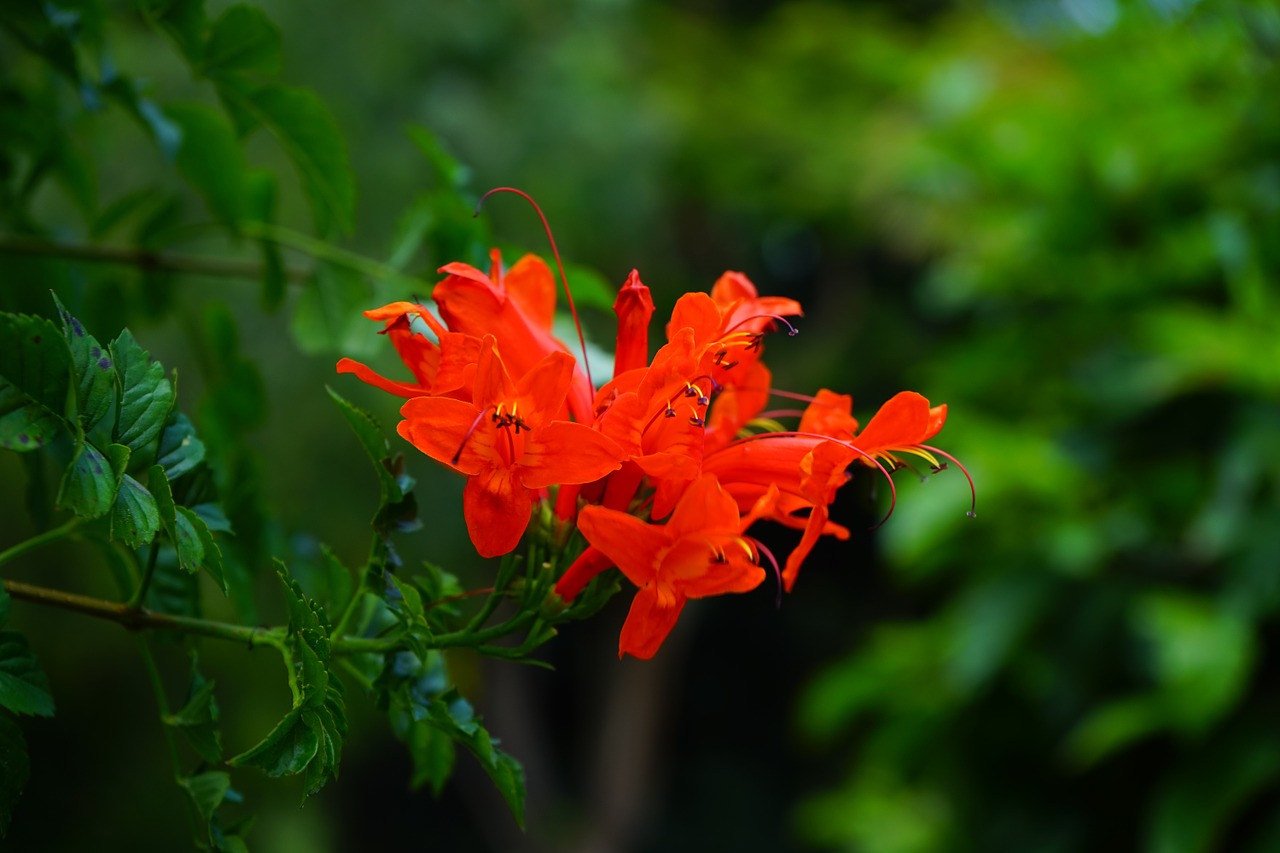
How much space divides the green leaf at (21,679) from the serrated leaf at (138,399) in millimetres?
88

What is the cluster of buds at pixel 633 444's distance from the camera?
0.41 m

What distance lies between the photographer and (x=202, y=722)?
1.46 feet

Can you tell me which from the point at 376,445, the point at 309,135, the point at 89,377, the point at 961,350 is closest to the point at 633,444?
the point at 376,445

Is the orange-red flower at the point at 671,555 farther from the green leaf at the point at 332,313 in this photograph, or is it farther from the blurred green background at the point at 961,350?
the green leaf at the point at 332,313

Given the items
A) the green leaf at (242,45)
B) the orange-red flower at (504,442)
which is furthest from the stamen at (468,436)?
the green leaf at (242,45)

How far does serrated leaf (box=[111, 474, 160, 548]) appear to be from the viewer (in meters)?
0.38

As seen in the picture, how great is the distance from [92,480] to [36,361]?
0.05m

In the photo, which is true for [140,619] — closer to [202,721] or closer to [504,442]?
[202,721]

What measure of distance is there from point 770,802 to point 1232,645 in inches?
171

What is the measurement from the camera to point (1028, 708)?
1.81 meters

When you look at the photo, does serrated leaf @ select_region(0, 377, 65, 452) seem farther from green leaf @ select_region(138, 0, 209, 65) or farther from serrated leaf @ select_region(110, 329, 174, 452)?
green leaf @ select_region(138, 0, 209, 65)

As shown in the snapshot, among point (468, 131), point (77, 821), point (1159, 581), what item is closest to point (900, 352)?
point (468, 131)

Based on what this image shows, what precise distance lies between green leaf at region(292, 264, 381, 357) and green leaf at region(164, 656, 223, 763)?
0.29 metres

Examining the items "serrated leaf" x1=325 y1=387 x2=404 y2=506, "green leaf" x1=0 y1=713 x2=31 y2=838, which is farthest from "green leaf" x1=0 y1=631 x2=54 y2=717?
"serrated leaf" x1=325 y1=387 x2=404 y2=506
